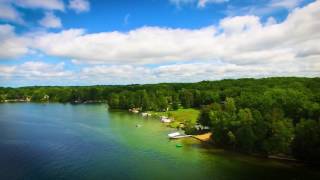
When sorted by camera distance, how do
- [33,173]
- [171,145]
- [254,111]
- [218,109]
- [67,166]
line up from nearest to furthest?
[33,173], [67,166], [254,111], [171,145], [218,109]

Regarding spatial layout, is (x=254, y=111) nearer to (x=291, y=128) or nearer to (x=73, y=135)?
(x=291, y=128)

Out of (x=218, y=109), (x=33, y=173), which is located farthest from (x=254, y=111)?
(x=33, y=173)

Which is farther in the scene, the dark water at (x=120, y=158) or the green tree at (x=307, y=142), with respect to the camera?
the green tree at (x=307, y=142)

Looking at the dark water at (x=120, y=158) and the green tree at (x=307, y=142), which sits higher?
the green tree at (x=307, y=142)

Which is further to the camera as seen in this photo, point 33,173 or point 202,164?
point 202,164

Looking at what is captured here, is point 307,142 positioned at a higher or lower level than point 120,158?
higher

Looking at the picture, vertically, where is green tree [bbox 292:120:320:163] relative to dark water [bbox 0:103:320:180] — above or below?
above

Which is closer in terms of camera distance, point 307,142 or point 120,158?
point 307,142

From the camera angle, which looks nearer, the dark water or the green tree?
the dark water
